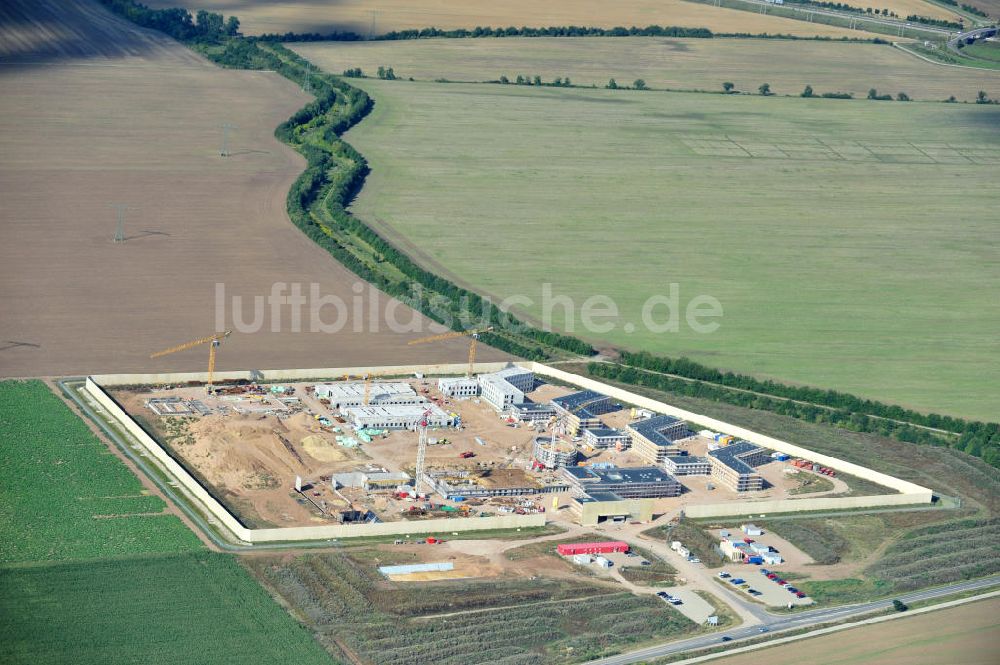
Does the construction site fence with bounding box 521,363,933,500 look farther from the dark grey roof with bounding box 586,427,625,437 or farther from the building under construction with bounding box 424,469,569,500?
the building under construction with bounding box 424,469,569,500

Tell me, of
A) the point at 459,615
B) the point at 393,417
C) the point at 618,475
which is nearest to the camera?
the point at 459,615

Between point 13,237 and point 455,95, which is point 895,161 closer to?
point 455,95

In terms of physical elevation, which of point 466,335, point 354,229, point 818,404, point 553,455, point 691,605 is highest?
point 354,229

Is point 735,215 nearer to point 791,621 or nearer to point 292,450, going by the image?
point 292,450

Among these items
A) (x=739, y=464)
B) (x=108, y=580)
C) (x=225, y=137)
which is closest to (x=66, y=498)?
(x=108, y=580)

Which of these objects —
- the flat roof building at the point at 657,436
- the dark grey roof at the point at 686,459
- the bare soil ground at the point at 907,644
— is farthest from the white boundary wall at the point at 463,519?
the bare soil ground at the point at 907,644
